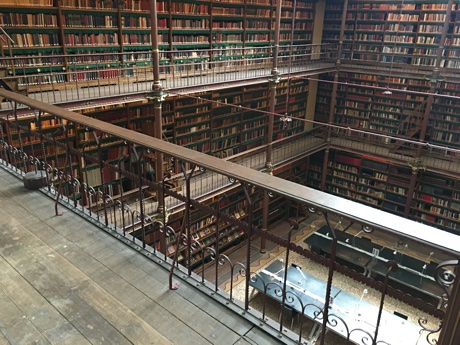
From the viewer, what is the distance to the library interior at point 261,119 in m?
4.91

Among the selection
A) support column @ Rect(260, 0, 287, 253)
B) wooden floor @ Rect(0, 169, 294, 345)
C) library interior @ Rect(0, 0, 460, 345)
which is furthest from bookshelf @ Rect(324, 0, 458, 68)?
wooden floor @ Rect(0, 169, 294, 345)

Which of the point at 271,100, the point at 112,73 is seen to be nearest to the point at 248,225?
the point at 112,73

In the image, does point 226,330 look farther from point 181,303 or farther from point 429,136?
point 429,136

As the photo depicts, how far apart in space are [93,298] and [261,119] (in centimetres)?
772

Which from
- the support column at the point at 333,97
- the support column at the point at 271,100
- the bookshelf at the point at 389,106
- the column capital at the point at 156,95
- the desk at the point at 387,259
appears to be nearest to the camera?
the column capital at the point at 156,95

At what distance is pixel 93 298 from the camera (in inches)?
61.4

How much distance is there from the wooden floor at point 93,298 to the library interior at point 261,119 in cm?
12

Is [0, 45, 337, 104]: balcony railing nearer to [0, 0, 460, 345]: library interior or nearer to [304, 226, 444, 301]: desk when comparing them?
[0, 0, 460, 345]: library interior

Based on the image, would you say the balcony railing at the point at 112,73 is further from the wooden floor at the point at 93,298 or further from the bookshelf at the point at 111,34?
the wooden floor at the point at 93,298

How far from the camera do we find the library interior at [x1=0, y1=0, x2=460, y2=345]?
4910mm

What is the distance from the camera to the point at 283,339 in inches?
54.6

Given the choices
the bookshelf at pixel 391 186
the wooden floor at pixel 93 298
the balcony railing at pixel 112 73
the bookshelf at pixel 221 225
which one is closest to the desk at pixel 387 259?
the bookshelf at pixel 221 225

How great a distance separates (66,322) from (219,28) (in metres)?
6.90

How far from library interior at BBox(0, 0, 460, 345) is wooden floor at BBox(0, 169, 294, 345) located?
0.12 meters
